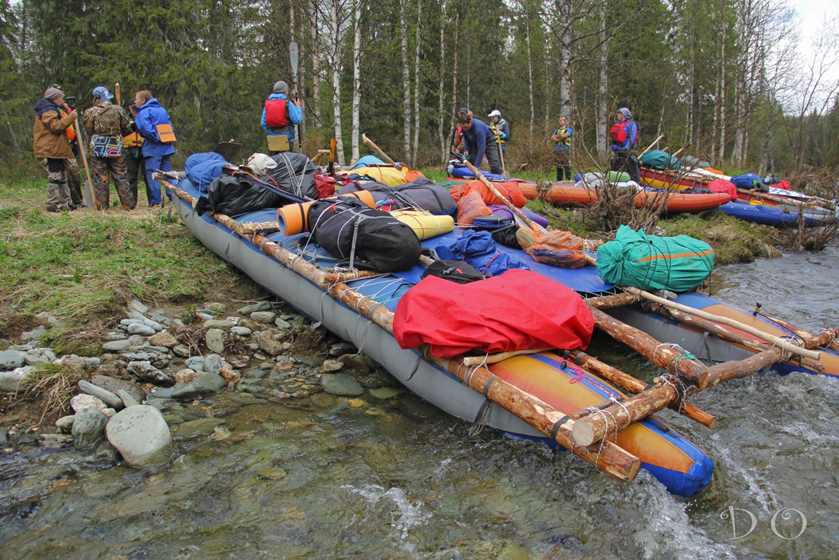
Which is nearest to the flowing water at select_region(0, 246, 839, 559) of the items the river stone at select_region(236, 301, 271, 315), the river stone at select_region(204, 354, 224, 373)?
the river stone at select_region(204, 354, 224, 373)

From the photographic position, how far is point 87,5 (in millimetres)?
15234

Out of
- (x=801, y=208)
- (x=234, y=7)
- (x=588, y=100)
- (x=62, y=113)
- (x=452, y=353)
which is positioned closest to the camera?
(x=452, y=353)

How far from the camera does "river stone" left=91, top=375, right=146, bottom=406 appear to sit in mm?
3951

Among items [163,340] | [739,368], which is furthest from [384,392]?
[739,368]

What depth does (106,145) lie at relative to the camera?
8.38 meters

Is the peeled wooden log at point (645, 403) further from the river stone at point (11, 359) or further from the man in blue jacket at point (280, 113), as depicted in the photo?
the man in blue jacket at point (280, 113)

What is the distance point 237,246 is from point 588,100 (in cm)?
2284

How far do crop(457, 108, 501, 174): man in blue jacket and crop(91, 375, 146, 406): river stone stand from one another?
759 centimetres

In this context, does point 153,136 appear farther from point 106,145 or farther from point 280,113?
point 280,113

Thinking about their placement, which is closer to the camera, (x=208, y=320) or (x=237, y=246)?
(x=208, y=320)

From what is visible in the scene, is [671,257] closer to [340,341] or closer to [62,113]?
[340,341]

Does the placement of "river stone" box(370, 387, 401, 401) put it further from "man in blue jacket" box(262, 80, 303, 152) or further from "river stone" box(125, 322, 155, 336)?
"man in blue jacket" box(262, 80, 303, 152)

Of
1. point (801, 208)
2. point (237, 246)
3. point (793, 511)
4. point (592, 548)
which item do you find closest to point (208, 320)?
point (237, 246)

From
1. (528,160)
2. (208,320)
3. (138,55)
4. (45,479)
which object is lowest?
(45,479)
